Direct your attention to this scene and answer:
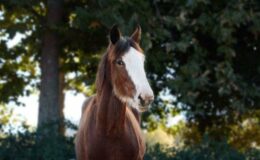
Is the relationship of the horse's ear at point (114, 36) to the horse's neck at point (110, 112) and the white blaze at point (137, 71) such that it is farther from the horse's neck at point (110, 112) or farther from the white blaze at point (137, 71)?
the horse's neck at point (110, 112)

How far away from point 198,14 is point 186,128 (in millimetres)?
4349

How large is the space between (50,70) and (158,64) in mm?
2537

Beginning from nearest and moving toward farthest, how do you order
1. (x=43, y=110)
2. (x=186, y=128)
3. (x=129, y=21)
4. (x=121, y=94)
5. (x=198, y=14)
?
1. (x=121, y=94)
2. (x=129, y=21)
3. (x=198, y=14)
4. (x=43, y=110)
5. (x=186, y=128)

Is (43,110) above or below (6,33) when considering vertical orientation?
below

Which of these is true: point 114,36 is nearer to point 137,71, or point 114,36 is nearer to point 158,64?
point 137,71

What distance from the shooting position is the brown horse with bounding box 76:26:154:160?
5.93 metres

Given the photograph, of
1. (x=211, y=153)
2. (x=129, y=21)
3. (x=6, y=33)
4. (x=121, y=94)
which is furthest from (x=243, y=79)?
(x=121, y=94)

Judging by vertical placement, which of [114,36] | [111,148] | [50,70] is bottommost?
[111,148]

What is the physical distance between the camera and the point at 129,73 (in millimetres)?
5863

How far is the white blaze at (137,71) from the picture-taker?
5.66 m

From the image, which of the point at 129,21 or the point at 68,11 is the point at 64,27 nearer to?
the point at 68,11

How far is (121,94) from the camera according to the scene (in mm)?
6141

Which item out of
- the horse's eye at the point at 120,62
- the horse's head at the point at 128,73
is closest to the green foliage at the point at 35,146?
the horse's head at the point at 128,73

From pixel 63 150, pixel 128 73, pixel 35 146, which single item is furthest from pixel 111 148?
pixel 35 146
